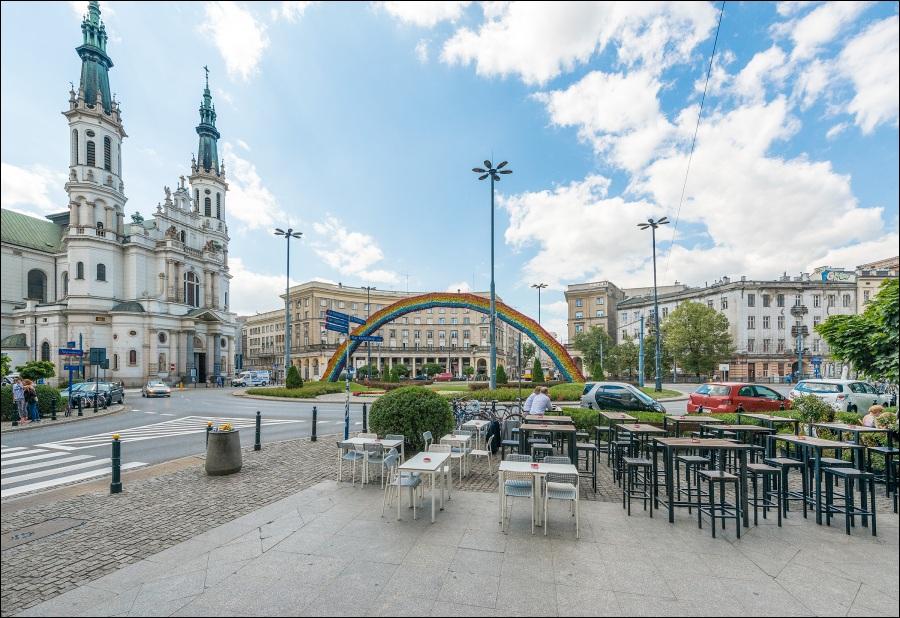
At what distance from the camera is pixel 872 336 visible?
6.83 metres

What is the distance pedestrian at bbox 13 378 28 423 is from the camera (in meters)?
17.2

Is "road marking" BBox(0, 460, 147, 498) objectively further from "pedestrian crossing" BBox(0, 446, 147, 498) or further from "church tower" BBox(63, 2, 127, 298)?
"church tower" BBox(63, 2, 127, 298)

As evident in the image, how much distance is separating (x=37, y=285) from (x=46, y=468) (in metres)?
56.5

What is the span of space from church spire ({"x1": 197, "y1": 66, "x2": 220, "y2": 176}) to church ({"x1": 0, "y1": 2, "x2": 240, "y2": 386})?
963cm

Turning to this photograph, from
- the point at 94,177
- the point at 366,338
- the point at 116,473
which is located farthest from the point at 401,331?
the point at 116,473

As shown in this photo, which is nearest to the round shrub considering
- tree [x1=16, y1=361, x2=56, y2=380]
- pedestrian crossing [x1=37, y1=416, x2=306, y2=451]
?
pedestrian crossing [x1=37, y1=416, x2=306, y2=451]

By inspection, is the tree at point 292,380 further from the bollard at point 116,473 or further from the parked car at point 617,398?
the bollard at point 116,473

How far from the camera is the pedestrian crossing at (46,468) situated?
881 centimetres

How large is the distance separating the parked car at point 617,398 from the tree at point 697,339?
119 ft

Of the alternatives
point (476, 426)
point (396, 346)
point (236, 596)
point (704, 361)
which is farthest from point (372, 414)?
point (396, 346)

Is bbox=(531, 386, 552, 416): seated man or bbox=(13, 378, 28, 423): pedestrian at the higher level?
bbox=(531, 386, 552, 416): seated man

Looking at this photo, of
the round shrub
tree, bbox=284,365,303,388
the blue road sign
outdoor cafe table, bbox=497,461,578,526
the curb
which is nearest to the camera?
outdoor cafe table, bbox=497,461,578,526

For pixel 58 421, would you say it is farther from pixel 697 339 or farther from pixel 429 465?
pixel 697 339

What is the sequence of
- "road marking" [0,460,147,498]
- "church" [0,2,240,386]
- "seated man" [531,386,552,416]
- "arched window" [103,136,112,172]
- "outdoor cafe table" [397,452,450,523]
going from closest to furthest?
"outdoor cafe table" [397,452,450,523]
"road marking" [0,460,147,498]
"seated man" [531,386,552,416]
"church" [0,2,240,386]
"arched window" [103,136,112,172]
